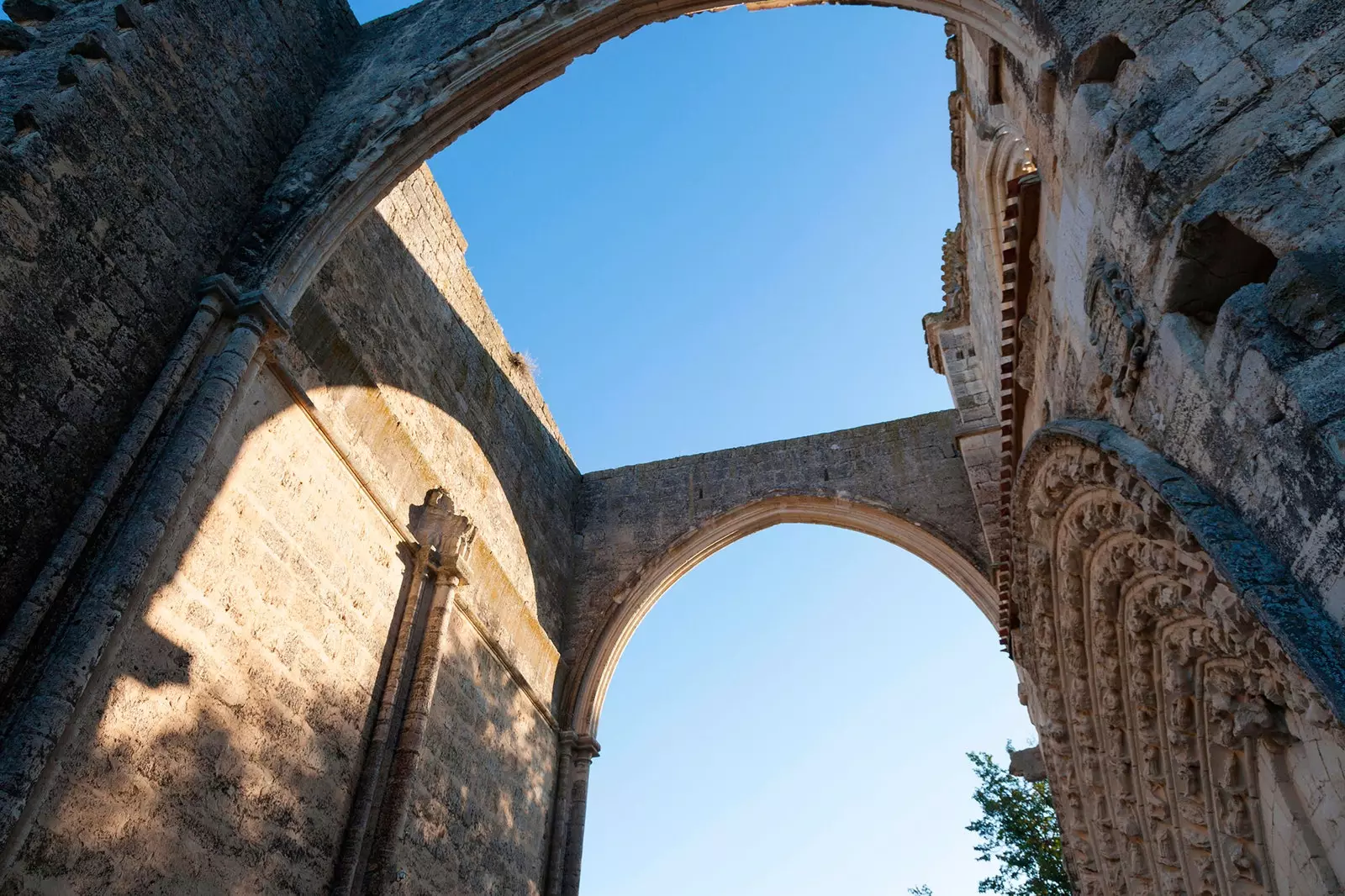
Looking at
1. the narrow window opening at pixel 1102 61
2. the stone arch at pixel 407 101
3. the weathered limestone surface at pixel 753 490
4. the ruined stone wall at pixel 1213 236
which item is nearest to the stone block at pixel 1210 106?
the ruined stone wall at pixel 1213 236

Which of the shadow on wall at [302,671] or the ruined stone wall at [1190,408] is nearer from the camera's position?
the ruined stone wall at [1190,408]

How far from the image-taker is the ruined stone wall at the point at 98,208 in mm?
2941

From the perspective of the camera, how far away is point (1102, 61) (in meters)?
2.65

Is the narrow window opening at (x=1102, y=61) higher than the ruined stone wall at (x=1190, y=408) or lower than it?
higher

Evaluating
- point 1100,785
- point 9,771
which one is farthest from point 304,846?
point 1100,785

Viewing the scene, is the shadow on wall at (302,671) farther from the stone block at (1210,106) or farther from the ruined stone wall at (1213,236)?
the stone block at (1210,106)

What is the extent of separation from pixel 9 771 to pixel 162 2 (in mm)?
3461

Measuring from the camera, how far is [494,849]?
5895 mm

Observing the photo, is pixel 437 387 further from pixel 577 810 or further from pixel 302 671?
pixel 577 810

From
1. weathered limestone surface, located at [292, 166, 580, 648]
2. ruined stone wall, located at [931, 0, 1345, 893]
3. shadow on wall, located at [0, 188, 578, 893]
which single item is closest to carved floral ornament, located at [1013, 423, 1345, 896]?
ruined stone wall, located at [931, 0, 1345, 893]

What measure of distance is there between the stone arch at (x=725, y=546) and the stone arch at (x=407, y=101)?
478 cm

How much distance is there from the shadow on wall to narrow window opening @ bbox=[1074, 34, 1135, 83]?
Result: 342 cm

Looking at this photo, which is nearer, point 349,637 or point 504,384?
point 349,637

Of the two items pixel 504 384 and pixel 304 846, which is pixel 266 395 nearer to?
pixel 304 846
